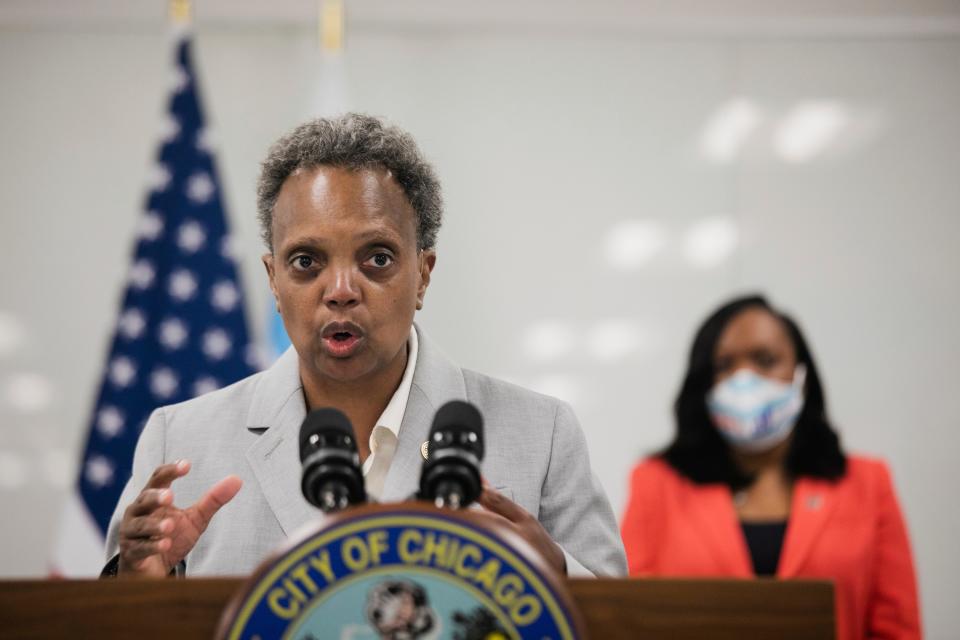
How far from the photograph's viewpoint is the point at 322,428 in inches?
35.0

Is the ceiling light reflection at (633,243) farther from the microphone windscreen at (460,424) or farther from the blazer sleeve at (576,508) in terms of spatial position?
the microphone windscreen at (460,424)

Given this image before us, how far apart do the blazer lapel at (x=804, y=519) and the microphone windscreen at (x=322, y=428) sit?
1883 mm

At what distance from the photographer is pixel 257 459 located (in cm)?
154

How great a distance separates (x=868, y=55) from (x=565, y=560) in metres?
3.89

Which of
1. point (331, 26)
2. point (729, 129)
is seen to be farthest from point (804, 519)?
point (331, 26)

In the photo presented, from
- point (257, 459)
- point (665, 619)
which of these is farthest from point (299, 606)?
point (257, 459)

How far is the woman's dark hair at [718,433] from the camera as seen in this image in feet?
8.91

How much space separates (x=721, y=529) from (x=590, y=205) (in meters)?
1.97

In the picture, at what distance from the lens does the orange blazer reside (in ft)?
8.20

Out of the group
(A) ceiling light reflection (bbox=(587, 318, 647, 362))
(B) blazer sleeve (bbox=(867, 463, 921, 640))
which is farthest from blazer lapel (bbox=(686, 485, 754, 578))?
(A) ceiling light reflection (bbox=(587, 318, 647, 362))

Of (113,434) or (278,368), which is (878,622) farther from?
(113,434)

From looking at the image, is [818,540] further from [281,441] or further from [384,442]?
[281,441]

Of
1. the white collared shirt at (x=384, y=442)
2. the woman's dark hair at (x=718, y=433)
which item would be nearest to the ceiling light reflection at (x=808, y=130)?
the woman's dark hair at (x=718, y=433)

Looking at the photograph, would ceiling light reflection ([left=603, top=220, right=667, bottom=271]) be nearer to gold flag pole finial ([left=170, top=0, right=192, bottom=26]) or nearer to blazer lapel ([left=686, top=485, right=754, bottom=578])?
blazer lapel ([left=686, top=485, right=754, bottom=578])
